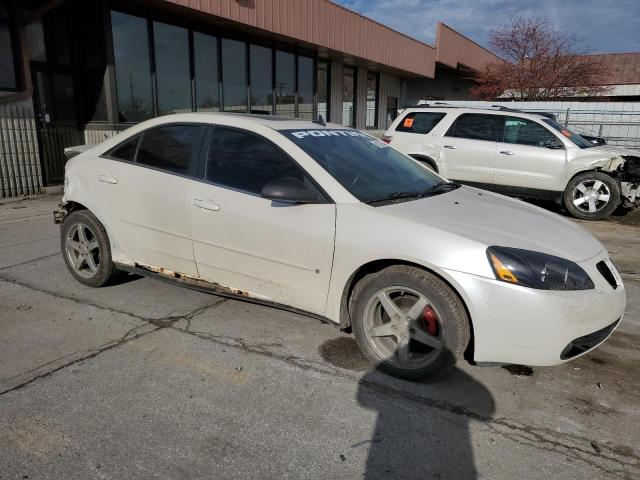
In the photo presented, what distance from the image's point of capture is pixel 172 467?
7.51 feet

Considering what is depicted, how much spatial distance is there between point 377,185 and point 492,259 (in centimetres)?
109

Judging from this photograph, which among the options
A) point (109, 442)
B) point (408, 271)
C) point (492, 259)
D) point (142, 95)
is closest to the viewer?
point (109, 442)

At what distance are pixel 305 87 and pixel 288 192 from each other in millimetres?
13489

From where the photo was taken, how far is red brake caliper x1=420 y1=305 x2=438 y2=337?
9.61ft

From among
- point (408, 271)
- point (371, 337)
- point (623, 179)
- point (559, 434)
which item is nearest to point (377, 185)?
point (408, 271)

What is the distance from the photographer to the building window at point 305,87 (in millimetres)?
15531

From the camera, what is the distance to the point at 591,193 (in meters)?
8.45

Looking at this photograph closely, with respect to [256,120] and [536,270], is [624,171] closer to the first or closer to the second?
[536,270]

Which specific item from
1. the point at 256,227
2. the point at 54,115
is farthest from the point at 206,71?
the point at 256,227

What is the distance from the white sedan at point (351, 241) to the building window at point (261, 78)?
9872 mm

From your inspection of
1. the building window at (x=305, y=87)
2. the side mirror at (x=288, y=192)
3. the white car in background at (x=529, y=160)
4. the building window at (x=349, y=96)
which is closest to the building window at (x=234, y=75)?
the building window at (x=305, y=87)

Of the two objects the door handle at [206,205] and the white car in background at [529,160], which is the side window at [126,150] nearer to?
the door handle at [206,205]

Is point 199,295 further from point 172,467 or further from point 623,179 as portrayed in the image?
point 623,179

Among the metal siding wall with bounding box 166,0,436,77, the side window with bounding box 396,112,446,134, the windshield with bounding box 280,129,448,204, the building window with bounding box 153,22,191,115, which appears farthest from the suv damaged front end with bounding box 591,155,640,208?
the building window with bounding box 153,22,191,115
